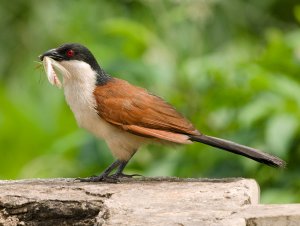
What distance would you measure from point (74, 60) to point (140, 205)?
1.26 metres

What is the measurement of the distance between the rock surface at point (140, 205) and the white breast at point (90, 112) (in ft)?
1.20

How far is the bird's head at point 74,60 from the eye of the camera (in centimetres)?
545

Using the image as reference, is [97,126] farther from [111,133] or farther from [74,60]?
[74,60]

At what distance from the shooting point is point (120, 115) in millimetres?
5301

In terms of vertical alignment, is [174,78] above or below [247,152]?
above

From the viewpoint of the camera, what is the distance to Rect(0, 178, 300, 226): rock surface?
4156mm

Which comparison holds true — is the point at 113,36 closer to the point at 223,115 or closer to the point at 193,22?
the point at 193,22

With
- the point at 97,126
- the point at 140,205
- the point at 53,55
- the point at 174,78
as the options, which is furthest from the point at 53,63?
the point at 174,78

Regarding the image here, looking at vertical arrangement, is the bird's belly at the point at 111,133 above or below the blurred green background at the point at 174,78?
below

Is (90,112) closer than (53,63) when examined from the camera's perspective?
Yes

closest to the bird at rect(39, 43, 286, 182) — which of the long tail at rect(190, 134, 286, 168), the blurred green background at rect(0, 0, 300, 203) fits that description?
the long tail at rect(190, 134, 286, 168)

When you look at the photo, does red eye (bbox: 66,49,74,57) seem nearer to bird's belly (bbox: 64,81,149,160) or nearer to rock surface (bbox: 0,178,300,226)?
bird's belly (bbox: 64,81,149,160)

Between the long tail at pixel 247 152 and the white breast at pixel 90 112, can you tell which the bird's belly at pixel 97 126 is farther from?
the long tail at pixel 247 152

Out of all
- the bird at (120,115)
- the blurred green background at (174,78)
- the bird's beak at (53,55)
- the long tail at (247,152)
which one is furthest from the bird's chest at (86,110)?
the long tail at (247,152)
